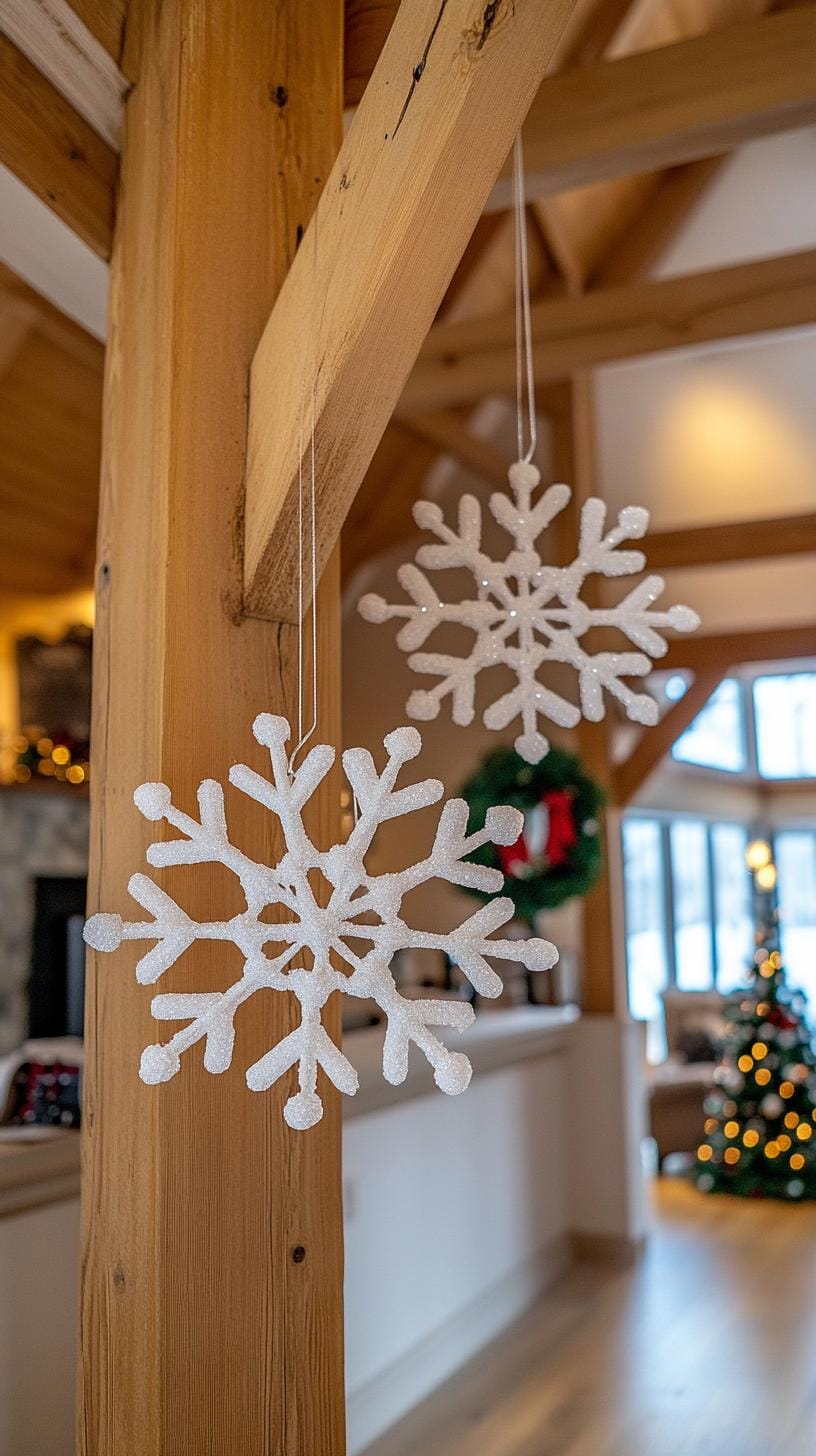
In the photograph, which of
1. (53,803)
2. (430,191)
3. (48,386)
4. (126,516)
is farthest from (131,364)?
(53,803)

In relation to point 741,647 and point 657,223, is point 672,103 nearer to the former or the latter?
point 741,647

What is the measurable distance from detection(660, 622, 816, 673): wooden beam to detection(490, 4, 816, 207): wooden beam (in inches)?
137

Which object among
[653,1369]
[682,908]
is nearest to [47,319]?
[653,1369]

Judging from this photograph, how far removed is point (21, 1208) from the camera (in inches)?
83.8

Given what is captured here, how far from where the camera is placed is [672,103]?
2682 mm

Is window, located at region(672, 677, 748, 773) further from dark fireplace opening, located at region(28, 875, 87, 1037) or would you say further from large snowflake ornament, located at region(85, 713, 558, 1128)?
large snowflake ornament, located at region(85, 713, 558, 1128)

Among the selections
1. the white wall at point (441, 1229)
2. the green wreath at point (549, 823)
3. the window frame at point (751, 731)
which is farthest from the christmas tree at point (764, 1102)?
the window frame at point (751, 731)

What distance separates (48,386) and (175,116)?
375 cm

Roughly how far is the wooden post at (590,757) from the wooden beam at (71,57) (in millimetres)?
3763

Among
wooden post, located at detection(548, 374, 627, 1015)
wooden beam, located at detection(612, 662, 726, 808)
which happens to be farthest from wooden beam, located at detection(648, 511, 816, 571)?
wooden beam, located at detection(612, 662, 726, 808)

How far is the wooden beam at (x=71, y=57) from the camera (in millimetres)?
1660

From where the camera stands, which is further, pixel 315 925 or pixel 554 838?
pixel 554 838

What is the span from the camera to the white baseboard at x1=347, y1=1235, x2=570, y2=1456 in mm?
3244

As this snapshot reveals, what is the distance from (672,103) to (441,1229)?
3.13 meters
